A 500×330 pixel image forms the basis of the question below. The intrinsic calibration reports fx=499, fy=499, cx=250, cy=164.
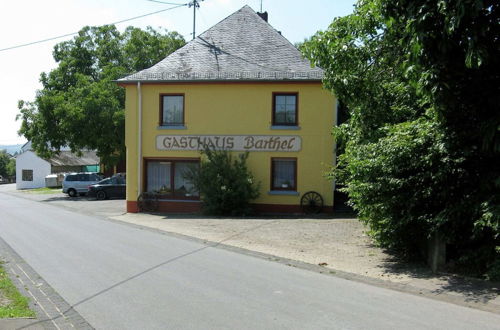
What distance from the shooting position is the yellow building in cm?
2048

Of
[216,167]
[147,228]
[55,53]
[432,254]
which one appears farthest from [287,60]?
[55,53]

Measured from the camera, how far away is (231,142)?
68.7ft

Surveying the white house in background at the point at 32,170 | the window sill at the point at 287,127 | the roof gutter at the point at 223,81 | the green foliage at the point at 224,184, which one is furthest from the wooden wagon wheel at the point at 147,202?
the white house in background at the point at 32,170

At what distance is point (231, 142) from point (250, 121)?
119cm

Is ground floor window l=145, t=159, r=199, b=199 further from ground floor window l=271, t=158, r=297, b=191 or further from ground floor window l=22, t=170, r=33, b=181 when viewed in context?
ground floor window l=22, t=170, r=33, b=181

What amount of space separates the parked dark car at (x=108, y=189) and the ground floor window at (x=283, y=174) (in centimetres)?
1524

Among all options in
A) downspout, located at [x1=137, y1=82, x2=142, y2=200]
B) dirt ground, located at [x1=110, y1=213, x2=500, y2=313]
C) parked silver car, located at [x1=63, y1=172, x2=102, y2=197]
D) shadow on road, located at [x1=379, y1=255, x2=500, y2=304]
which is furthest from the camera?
parked silver car, located at [x1=63, y1=172, x2=102, y2=197]

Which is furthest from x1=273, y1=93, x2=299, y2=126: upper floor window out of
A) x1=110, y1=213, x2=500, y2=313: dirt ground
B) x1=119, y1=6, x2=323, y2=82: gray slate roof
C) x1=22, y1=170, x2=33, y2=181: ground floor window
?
x1=22, y1=170, x2=33, y2=181: ground floor window

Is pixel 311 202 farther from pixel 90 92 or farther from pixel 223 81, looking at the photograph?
pixel 90 92

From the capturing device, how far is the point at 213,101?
21.2m

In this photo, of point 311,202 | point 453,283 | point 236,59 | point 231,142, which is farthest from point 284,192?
point 453,283

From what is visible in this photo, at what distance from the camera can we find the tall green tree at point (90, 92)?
34625mm

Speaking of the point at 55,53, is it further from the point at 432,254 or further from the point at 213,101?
the point at 432,254

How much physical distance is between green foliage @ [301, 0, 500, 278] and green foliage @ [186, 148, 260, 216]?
31.2 ft
